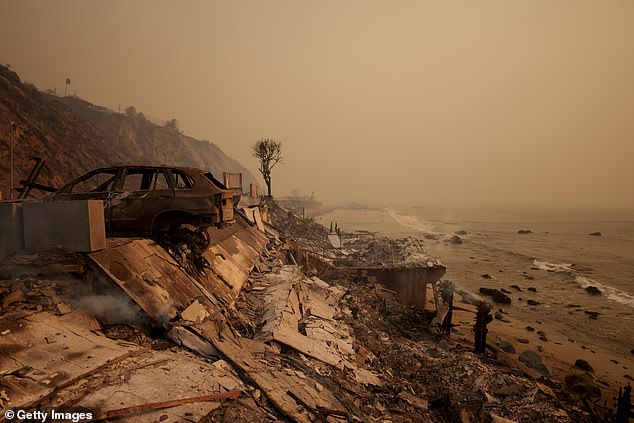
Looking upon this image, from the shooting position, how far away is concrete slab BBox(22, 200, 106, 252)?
4.66m

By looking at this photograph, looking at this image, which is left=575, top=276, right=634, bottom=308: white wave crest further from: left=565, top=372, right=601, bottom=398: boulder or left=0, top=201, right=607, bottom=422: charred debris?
left=0, top=201, right=607, bottom=422: charred debris

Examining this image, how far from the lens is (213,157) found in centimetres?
9475

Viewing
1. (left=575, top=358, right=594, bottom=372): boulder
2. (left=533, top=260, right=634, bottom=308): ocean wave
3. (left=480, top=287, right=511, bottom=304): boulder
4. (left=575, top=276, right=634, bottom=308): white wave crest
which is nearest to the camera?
(left=575, top=358, right=594, bottom=372): boulder

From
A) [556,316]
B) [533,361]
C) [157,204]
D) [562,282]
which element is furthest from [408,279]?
[562,282]

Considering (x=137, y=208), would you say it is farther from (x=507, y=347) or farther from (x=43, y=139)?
(x=43, y=139)

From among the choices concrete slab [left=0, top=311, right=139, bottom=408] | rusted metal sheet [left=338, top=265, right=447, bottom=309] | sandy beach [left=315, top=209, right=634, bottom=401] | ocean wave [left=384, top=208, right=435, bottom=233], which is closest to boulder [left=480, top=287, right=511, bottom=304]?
sandy beach [left=315, top=209, right=634, bottom=401]

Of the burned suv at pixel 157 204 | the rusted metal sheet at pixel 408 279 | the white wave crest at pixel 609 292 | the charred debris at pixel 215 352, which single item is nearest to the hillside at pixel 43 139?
the burned suv at pixel 157 204

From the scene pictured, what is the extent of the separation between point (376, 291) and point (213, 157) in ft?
297

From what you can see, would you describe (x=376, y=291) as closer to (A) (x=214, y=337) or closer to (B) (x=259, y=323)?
(B) (x=259, y=323)

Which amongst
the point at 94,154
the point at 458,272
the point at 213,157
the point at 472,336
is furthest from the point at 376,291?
the point at 213,157

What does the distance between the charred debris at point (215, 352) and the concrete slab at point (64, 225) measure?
0.18 m

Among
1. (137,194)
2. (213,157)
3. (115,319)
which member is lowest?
(115,319)

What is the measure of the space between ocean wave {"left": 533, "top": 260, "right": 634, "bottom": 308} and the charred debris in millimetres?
19056

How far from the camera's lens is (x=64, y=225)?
186 inches
